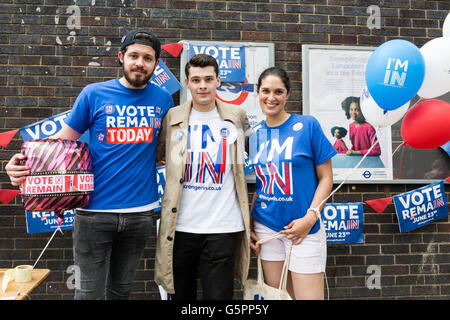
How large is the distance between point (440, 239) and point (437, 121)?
86.2 inches

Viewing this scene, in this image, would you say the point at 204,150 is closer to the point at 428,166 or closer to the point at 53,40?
the point at 53,40

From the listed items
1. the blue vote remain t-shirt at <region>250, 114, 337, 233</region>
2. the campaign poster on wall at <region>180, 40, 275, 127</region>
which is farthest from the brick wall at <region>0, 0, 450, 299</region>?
the blue vote remain t-shirt at <region>250, 114, 337, 233</region>

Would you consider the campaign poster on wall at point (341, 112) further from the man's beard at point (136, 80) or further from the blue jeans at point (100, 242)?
the blue jeans at point (100, 242)

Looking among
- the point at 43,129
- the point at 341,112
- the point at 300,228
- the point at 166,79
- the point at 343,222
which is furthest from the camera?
the point at 341,112

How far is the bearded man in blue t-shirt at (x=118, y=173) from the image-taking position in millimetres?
1854

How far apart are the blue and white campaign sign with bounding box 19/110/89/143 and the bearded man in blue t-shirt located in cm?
124

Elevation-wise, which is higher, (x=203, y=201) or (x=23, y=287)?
(x=203, y=201)

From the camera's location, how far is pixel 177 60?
10.7 feet

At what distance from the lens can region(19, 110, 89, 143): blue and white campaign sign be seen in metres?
2.97

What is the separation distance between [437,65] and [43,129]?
3.36m

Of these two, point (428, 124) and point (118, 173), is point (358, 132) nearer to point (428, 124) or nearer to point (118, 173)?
point (428, 124)

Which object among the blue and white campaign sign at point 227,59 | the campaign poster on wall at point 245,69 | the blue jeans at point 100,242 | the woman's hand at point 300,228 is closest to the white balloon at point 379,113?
the woman's hand at point 300,228

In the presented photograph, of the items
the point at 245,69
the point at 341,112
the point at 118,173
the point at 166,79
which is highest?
the point at 245,69

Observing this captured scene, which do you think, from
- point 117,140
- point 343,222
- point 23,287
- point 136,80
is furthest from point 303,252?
point 23,287
